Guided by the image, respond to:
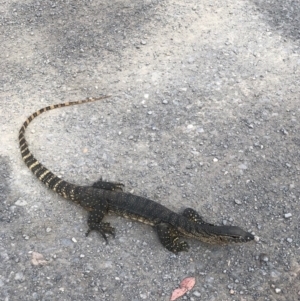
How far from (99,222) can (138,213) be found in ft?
1.74

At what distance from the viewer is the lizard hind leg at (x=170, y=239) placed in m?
5.78

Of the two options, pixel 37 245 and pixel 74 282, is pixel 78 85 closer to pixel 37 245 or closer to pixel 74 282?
pixel 37 245

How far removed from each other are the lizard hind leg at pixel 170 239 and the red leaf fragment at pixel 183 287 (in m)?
0.41

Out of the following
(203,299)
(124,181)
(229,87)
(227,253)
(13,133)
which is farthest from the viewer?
(229,87)

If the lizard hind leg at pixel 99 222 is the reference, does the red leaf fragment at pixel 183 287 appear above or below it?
above

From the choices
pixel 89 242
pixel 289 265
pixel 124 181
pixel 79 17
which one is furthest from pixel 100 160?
pixel 79 17

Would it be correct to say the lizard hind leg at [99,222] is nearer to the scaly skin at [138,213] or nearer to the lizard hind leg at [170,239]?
the scaly skin at [138,213]

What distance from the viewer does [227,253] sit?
18.8 feet

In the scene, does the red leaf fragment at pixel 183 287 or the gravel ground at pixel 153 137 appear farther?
the gravel ground at pixel 153 137

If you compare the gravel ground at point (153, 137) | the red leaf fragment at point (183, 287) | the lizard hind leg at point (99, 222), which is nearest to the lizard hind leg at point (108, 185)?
the gravel ground at point (153, 137)

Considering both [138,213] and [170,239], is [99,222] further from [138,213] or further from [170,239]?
[170,239]

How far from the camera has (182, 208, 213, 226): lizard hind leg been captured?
598 cm

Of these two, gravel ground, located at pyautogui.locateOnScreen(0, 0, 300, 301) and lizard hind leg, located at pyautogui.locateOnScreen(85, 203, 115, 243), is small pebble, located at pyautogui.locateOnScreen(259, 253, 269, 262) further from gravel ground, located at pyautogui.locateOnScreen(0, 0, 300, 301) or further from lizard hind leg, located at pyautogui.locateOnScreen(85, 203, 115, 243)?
lizard hind leg, located at pyautogui.locateOnScreen(85, 203, 115, 243)

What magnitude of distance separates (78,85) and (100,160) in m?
1.84
